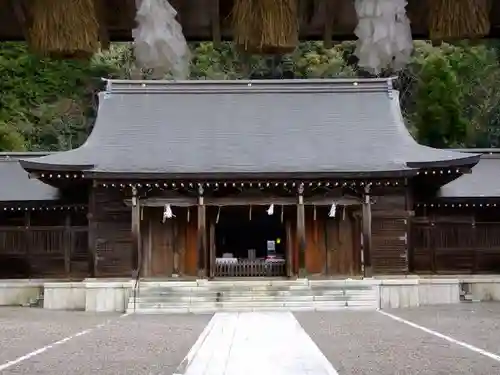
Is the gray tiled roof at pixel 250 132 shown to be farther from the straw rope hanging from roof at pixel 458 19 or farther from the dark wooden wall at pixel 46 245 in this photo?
the straw rope hanging from roof at pixel 458 19

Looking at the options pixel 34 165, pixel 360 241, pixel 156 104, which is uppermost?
pixel 156 104

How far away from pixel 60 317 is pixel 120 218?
3.45 m

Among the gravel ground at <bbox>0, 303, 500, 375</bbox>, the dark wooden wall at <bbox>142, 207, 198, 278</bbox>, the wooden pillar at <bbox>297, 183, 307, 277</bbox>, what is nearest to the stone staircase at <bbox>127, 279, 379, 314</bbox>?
the wooden pillar at <bbox>297, 183, 307, 277</bbox>

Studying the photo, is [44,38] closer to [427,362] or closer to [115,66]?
[427,362]

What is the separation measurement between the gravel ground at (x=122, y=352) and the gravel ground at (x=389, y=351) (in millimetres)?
1806

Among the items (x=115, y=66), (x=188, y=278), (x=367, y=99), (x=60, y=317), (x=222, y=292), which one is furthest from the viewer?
(x=115, y=66)

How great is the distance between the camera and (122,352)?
8.29 meters

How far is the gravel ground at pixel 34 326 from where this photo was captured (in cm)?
902

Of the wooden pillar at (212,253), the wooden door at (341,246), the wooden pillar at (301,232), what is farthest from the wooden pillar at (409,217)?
the wooden pillar at (212,253)

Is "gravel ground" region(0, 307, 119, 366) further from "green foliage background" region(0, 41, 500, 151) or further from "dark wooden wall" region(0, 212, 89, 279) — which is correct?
"green foliage background" region(0, 41, 500, 151)

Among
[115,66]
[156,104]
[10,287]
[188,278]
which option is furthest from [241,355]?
[115,66]

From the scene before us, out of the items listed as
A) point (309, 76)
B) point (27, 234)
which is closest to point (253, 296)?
point (27, 234)

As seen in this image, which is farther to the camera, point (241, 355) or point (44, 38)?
point (241, 355)

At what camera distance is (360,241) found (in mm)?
16578
